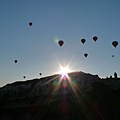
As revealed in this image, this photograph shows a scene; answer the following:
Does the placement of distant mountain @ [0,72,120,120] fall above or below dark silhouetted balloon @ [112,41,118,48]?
below

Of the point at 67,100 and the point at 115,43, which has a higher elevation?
the point at 115,43

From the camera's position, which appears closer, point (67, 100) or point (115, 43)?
point (115, 43)

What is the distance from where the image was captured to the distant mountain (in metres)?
42.6

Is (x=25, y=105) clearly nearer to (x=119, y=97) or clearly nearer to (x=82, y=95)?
(x=82, y=95)

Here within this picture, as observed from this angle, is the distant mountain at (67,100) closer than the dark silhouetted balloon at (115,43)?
No

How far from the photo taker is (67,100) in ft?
149

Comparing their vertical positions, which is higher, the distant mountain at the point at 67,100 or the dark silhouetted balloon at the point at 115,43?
the dark silhouetted balloon at the point at 115,43

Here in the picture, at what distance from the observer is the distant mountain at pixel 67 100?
42625 millimetres

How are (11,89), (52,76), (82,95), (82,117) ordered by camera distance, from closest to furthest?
(82,117)
(82,95)
(52,76)
(11,89)

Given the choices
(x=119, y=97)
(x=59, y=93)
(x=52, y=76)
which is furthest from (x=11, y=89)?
(x=119, y=97)

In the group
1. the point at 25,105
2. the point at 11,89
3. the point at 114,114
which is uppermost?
the point at 11,89

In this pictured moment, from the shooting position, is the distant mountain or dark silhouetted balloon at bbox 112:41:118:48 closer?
dark silhouetted balloon at bbox 112:41:118:48

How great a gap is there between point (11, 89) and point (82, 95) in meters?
17.6

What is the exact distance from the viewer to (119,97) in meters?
44.2
